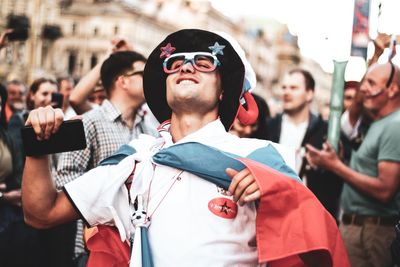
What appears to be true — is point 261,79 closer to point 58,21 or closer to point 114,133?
point 58,21

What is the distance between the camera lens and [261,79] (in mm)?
132625

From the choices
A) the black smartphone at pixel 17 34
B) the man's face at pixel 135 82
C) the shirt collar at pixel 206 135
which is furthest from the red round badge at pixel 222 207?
the black smartphone at pixel 17 34

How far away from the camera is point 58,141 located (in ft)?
10.7

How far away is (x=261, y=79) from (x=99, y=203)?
427ft

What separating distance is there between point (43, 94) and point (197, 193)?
4798mm

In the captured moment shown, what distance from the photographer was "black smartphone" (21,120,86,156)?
324 centimetres

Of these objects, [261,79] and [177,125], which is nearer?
[177,125]

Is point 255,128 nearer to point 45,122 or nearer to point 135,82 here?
point 135,82

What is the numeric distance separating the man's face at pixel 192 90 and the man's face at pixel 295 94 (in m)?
4.47

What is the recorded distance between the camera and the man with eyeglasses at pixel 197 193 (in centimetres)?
318

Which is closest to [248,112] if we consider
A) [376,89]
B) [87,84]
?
[376,89]

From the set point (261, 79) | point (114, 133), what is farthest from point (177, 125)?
point (261, 79)

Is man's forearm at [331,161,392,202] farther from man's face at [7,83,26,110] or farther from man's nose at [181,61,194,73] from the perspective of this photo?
man's face at [7,83,26,110]

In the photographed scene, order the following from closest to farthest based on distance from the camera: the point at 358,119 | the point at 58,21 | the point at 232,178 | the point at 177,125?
the point at 232,178 → the point at 177,125 → the point at 358,119 → the point at 58,21
